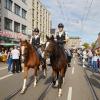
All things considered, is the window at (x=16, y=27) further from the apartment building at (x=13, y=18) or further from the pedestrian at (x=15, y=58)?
the pedestrian at (x=15, y=58)

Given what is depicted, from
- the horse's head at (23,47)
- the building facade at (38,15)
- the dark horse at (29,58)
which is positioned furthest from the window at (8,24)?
the horse's head at (23,47)

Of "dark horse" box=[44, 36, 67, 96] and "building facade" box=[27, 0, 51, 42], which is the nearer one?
"dark horse" box=[44, 36, 67, 96]

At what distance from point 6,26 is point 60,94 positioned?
42.0 m

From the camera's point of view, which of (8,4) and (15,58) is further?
(8,4)

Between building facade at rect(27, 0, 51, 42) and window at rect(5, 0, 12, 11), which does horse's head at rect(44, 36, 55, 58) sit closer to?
window at rect(5, 0, 12, 11)

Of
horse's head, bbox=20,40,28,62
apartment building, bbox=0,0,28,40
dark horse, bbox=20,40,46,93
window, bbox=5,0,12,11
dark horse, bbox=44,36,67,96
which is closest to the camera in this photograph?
dark horse, bbox=44,36,67,96

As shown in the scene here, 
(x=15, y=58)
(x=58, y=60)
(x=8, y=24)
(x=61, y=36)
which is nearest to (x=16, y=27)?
(x=8, y=24)

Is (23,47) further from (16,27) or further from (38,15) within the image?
(38,15)

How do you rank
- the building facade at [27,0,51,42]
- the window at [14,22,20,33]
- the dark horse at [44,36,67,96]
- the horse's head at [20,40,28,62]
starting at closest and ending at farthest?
the dark horse at [44,36,67,96], the horse's head at [20,40,28,62], the window at [14,22,20,33], the building facade at [27,0,51,42]

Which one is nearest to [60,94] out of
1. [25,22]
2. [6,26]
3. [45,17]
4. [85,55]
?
[85,55]

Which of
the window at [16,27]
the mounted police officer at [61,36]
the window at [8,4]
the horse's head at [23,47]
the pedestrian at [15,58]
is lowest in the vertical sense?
the pedestrian at [15,58]

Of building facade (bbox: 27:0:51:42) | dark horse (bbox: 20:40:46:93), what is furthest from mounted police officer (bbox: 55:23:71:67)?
building facade (bbox: 27:0:51:42)

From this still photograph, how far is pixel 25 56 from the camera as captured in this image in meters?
12.8

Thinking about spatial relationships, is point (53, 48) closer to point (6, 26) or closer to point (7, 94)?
point (7, 94)
